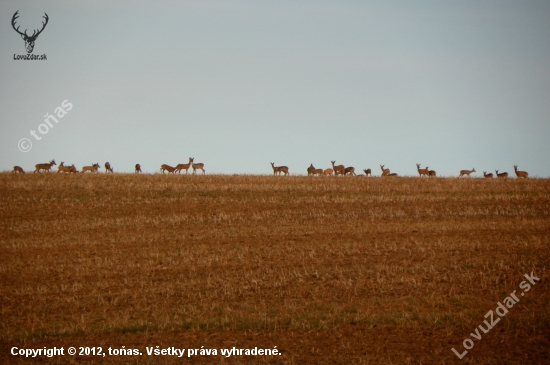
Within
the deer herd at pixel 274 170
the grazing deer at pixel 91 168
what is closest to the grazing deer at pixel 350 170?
the deer herd at pixel 274 170

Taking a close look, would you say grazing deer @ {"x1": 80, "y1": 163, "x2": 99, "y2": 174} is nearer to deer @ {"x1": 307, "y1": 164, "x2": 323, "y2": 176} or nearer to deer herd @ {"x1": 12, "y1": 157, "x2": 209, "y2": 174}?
deer herd @ {"x1": 12, "y1": 157, "x2": 209, "y2": 174}

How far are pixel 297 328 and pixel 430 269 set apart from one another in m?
6.81

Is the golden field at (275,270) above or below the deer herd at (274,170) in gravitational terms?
below

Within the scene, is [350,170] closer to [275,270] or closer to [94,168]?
[94,168]

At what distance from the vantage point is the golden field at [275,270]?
14984 millimetres

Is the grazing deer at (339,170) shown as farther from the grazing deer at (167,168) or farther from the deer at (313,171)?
the grazing deer at (167,168)

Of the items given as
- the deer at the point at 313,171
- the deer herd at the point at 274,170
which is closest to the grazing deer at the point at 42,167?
the deer herd at the point at 274,170

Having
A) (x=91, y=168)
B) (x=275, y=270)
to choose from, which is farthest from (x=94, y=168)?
(x=275, y=270)

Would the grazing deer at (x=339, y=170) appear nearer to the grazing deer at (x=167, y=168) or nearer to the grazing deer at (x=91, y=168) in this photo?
the grazing deer at (x=167, y=168)

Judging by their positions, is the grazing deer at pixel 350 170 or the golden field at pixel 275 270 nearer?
the golden field at pixel 275 270

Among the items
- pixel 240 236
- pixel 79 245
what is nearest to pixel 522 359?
pixel 240 236

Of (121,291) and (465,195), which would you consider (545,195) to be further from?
(121,291)

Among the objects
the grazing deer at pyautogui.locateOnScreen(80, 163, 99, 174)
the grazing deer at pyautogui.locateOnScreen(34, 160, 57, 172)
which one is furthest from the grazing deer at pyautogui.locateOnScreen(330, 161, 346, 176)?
the grazing deer at pyautogui.locateOnScreen(34, 160, 57, 172)

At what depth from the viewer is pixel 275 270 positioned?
21172 millimetres
